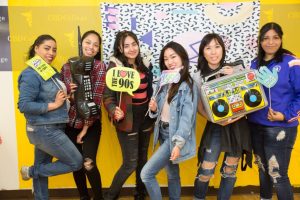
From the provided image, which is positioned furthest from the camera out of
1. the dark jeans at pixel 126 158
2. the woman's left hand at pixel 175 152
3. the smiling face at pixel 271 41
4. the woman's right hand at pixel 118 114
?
the dark jeans at pixel 126 158

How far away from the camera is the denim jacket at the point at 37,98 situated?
209 cm

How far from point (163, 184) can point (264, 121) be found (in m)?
1.25

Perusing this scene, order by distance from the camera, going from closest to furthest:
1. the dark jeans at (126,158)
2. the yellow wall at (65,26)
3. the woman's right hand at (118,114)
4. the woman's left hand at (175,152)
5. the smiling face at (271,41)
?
the woman's left hand at (175,152) → the smiling face at (271,41) → the woman's right hand at (118,114) → the dark jeans at (126,158) → the yellow wall at (65,26)

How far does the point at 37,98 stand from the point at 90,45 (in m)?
0.58

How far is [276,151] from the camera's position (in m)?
2.14

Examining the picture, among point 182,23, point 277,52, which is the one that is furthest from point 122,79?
point 277,52

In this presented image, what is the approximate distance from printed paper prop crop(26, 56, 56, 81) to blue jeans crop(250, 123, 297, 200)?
1.54 m

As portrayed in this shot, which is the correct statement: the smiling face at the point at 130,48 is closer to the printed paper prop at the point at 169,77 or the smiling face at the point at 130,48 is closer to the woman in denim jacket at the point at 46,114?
the printed paper prop at the point at 169,77

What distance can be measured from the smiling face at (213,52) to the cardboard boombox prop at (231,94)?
6.1 inches

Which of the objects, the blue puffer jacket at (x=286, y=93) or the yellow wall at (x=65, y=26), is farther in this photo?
the yellow wall at (x=65, y=26)

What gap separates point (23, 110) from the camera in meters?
2.10

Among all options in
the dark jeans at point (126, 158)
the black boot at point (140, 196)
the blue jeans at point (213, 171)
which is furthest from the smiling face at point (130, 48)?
the black boot at point (140, 196)

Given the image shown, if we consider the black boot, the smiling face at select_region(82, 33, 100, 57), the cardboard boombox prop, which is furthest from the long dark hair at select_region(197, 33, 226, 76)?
the black boot

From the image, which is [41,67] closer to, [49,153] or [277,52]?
[49,153]
